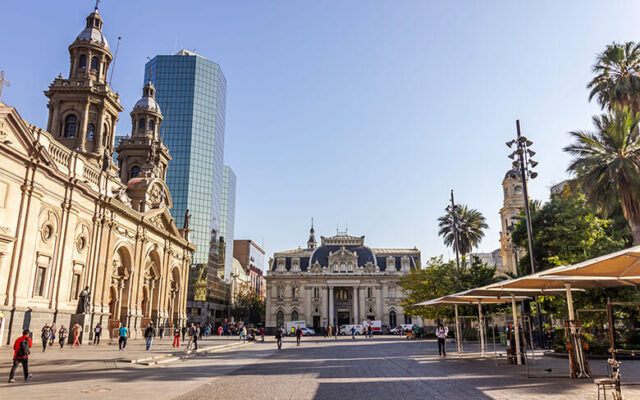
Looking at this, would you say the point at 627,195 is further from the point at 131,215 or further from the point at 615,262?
the point at 131,215

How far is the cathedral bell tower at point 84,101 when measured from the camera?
47.4 metres

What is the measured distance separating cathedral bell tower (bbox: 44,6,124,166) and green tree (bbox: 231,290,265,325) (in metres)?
62.3

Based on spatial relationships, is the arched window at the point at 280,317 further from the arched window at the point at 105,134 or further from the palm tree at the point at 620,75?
the palm tree at the point at 620,75

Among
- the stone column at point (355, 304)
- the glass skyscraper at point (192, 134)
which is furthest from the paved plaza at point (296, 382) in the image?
the glass skyscraper at point (192, 134)

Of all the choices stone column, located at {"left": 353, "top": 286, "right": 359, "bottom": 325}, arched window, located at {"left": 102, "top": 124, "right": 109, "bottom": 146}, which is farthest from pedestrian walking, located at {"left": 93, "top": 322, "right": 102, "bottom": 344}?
stone column, located at {"left": 353, "top": 286, "right": 359, "bottom": 325}

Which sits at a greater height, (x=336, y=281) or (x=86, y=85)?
(x=86, y=85)

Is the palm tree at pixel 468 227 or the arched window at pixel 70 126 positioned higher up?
the arched window at pixel 70 126

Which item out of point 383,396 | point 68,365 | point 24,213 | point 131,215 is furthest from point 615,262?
point 131,215

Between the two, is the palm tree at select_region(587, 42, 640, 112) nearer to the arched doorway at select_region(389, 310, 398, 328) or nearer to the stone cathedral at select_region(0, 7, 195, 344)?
the stone cathedral at select_region(0, 7, 195, 344)

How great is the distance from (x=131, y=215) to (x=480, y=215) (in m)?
41.0

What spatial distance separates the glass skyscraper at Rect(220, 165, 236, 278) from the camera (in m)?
117

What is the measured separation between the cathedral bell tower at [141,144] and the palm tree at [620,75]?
50737mm

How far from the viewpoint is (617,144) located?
25.9 m

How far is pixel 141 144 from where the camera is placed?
61.6 metres
